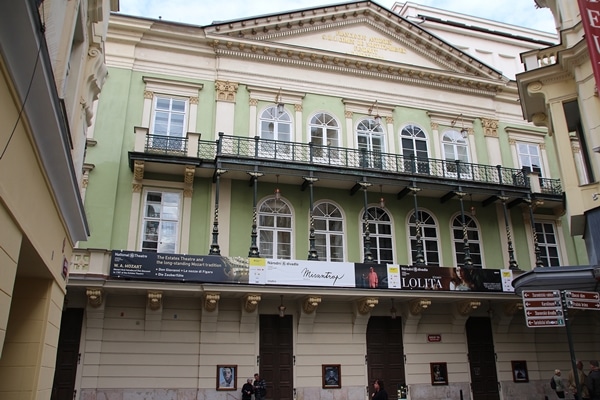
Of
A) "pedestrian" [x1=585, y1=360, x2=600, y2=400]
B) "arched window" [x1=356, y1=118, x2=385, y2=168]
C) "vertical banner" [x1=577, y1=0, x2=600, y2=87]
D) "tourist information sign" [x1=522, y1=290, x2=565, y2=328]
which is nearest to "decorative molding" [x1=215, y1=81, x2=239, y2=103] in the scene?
"arched window" [x1=356, y1=118, x2=385, y2=168]

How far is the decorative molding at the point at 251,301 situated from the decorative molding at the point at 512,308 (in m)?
9.89

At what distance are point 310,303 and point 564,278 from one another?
26.1 feet

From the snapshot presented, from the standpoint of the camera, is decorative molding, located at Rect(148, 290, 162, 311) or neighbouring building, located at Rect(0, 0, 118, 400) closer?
neighbouring building, located at Rect(0, 0, 118, 400)

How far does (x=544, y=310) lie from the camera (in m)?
9.86

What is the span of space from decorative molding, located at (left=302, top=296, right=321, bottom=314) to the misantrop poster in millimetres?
496

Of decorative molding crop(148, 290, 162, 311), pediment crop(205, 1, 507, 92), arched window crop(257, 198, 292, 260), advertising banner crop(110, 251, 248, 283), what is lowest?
decorative molding crop(148, 290, 162, 311)

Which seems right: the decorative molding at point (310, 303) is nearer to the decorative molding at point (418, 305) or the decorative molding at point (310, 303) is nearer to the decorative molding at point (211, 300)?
the decorative molding at point (211, 300)

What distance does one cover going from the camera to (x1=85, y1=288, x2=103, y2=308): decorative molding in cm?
1627

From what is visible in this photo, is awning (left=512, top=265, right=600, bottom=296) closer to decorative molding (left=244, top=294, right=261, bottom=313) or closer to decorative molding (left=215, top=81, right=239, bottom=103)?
decorative molding (left=244, top=294, right=261, bottom=313)

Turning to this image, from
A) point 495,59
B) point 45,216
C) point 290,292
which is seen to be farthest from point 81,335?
point 495,59

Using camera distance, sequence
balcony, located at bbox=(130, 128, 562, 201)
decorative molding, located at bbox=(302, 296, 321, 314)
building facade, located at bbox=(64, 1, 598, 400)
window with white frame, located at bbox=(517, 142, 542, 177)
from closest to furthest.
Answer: building facade, located at bbox=(64, 1, 598, 400)
decorative molding, located at bbox=(302, 296, 321, 314)
balcony, located at bbox=(130, 128, 562, 201)
window with white frame, located at bbox=(517, 142, 542, 177)

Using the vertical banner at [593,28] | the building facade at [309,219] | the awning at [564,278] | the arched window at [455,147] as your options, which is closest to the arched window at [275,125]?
the building facade at [309,219]

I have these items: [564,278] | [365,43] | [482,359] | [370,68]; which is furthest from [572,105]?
[365,43]

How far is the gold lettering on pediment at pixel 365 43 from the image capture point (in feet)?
77.9
